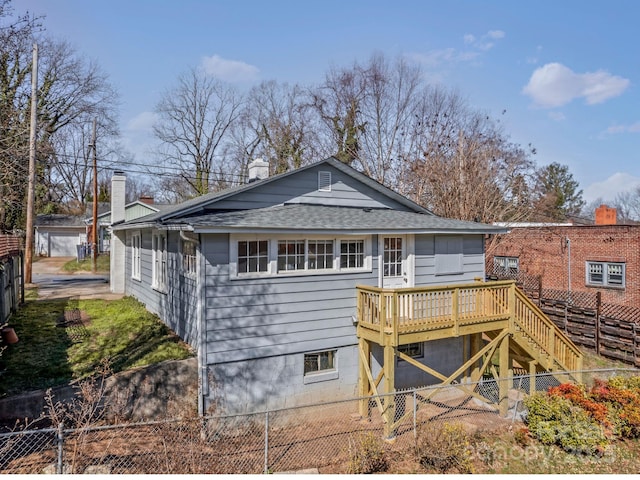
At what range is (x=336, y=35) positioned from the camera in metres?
17.0

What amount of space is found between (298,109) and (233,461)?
31.1 meters

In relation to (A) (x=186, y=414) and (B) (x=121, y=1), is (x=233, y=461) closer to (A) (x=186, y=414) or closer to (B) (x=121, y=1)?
(A) (x=186, y=414)

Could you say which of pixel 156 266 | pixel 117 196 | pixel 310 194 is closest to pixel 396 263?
pixel 310 194

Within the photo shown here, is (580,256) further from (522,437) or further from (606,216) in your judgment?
(522,437)

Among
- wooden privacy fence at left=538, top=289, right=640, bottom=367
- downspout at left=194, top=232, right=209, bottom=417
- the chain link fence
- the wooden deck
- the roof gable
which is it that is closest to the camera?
the chain link fence

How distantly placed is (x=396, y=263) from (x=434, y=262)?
48.8 inches

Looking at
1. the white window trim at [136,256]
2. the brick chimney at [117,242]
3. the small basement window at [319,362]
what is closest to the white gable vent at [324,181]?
the small basement window at [319,362]

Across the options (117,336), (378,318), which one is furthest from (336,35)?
(117,336)

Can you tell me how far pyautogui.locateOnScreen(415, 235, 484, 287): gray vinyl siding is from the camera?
11.8m

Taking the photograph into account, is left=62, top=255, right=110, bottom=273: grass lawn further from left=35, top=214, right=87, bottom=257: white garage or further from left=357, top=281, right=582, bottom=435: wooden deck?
left=357, top=281, right=582, bottom=435: wooden deck

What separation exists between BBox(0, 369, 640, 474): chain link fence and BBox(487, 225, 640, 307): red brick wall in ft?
30.0

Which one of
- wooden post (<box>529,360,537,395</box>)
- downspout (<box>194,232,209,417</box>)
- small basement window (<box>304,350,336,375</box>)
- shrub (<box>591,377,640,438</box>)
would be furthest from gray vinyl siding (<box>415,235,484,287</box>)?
downspout (<box>194,232,209,417</box>)

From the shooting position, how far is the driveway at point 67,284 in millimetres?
16688

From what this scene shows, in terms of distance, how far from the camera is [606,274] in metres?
18.8
